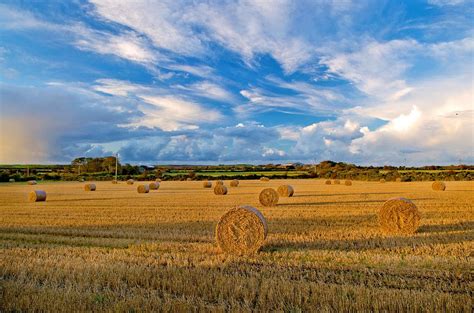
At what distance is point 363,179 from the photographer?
60.6 meters

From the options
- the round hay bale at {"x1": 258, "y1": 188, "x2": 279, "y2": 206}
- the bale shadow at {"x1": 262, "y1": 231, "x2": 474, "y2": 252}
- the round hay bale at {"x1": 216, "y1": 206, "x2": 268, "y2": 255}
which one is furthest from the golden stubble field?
the round hay bale at {"x1": 258, "y1": 188, "x2": 279, "y2": 206}

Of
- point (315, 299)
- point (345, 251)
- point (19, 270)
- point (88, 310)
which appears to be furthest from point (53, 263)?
point (345, 251)

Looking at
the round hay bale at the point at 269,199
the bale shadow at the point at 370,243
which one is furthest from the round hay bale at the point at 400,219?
the round hay bale at the point at 269,199

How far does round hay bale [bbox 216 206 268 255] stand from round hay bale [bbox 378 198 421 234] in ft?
16.2

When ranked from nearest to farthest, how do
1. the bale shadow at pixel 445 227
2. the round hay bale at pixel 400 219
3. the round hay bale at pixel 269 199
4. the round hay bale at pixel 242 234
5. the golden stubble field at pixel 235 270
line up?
the golden stubble field at pixel 235 270 < the round hay bale at pixel 242 234 < the round hay bale at pixel 400 219 < the bale shadow at pixel 445 227 < the round hay bale at pixel 269 199

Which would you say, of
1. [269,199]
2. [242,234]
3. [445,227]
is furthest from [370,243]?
[269,199]

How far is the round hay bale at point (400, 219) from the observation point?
1302cm

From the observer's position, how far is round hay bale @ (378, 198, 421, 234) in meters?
13.0

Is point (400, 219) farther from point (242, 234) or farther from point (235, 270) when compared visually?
point (235, 270)

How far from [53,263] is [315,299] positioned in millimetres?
5378

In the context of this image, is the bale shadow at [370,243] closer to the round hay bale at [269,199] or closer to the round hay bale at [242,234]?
the round hay bale at [242,234]

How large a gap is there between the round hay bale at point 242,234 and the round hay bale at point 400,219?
195 inches

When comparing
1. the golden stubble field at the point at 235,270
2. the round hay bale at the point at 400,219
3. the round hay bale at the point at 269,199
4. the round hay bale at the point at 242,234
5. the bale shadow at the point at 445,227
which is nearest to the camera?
the golden stubble field at the point at 235,270

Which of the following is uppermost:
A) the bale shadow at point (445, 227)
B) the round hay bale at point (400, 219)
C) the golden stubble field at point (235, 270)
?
the round hay bale at point (400, 219)
